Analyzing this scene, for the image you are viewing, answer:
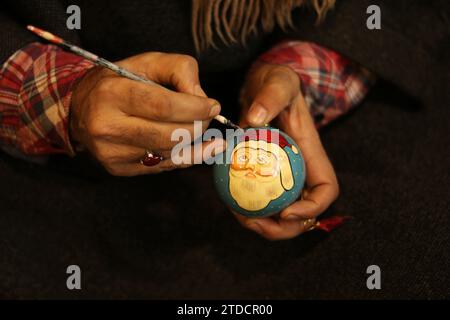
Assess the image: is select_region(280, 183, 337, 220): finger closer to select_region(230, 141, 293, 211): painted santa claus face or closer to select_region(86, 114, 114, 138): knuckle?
select_region(230, 141, 293, 211): painted santa claus face

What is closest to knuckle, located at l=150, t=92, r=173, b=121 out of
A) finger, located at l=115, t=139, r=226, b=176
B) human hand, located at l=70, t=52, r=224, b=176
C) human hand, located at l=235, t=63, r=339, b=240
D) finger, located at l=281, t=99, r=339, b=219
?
human hand, located at l=70, t=52, r=224, b=176

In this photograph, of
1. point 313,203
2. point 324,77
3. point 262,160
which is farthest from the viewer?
point 324,77

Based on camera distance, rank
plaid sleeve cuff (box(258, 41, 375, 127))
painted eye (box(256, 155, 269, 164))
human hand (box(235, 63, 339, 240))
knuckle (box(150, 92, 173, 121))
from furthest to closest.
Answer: plaid sleeve cuff (box(258, 41, 375, 127)) → human hand (box(235, 63, 339, 240)) → painted eye (box(256, 155, 269, 164)) → knuckle (box(150, 92, 173, 121))

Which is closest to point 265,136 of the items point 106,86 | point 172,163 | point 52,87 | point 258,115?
point 258,115

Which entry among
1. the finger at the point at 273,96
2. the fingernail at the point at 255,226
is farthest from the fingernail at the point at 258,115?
the fingernail at the point at 255,226

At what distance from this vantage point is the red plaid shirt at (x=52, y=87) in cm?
79

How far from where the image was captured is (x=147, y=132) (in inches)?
26.1

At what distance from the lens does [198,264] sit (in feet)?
3.30

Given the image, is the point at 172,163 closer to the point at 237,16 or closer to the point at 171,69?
the point at 171,69

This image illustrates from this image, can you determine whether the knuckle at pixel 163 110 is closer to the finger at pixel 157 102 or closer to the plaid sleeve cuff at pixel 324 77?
the finger at pixel 157 102

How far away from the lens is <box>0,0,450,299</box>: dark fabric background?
937 millimetres

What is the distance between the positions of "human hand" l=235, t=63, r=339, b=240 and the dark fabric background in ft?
0.37

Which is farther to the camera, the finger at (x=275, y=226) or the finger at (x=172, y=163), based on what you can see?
the finger at (x=275, y=226)
